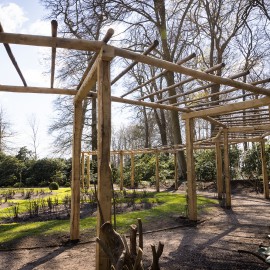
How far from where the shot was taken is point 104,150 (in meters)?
3.21

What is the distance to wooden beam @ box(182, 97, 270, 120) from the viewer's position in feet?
18.3

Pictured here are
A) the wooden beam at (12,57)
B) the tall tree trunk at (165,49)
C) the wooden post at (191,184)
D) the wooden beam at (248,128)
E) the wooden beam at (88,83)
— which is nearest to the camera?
the wooden beam at (12,57)

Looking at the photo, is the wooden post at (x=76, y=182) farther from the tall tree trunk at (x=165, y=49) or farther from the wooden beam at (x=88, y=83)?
the tall tree trunk at (x=165, y=49)

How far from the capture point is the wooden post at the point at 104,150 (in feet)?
10.2

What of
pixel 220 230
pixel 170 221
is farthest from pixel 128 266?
pixel 170 221

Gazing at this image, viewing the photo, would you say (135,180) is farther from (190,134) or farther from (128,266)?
(128,266)

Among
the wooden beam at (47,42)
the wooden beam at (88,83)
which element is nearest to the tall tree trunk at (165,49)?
the wooden beam at (88,83)

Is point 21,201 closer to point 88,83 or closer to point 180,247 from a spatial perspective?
point 180,247

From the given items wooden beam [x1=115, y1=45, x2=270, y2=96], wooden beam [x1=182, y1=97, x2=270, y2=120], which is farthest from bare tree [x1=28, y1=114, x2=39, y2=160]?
wooden beam [x1=115, y1=45, x2=270, y2=96]

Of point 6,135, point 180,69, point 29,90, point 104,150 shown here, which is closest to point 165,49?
point 29,90

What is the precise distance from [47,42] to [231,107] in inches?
171

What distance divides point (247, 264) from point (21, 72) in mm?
4417

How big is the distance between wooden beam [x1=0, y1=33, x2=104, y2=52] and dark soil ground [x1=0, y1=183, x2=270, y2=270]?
3003 mm

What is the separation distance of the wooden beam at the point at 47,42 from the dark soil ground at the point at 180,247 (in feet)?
9.85
